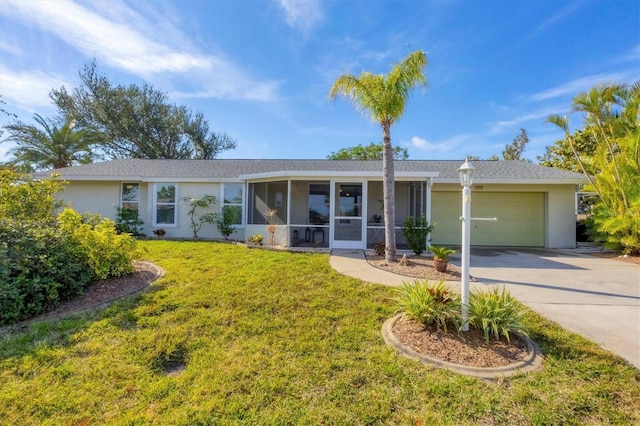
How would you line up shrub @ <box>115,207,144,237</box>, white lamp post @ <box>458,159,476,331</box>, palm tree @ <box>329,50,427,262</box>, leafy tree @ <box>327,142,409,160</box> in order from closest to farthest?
white lamp post @ <box>458,159,476,331</box> < palm tree @ <box>329,50,427,262</box> < shrub @ <box>115,207,144,237</box> < leafy tree @ <box>327,142,409,160</box>

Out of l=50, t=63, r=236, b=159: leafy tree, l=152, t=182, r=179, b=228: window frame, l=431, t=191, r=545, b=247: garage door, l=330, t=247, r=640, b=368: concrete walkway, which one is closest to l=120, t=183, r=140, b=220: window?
l=152, t=182, r=179, b=228: window frame

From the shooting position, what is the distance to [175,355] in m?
3.07

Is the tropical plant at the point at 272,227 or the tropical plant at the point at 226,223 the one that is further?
the tropical plant at the point at 226,223

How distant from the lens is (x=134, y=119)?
23188 millimetres

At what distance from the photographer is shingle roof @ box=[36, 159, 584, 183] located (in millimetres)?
11125

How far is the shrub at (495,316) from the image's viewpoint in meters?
3.19

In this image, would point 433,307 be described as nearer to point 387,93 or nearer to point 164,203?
point 387,93

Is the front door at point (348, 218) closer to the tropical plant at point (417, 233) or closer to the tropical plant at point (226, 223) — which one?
the tropical plant at point (417, 233)

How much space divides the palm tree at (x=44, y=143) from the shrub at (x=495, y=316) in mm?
24528

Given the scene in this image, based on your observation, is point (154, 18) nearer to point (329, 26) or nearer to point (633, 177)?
point (329, 26)

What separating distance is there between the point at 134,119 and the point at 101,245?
23.0 meters

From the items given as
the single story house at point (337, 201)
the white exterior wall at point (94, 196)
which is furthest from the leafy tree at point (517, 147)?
the white exterior wall at point (94, 196)

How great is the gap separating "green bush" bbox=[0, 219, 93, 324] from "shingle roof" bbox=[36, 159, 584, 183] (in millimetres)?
6079

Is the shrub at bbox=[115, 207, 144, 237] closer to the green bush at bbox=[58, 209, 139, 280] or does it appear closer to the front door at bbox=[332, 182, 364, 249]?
the green bush at bbox=[58, 209, 139, 280]
